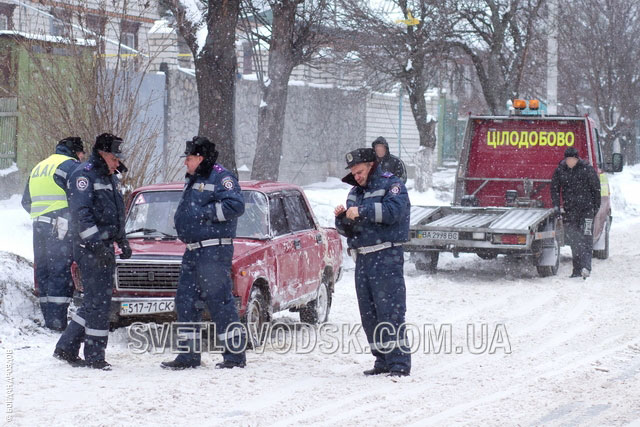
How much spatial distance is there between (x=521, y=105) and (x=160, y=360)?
9448 millimetres

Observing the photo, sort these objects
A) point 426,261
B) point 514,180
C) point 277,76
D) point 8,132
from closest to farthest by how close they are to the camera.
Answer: point 426,261 → point 514,180 → point 277,76 → point 8,132

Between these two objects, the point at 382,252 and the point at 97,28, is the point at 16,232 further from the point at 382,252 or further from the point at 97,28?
the point at 382,252

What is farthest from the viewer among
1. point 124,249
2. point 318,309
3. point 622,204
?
point 622,204

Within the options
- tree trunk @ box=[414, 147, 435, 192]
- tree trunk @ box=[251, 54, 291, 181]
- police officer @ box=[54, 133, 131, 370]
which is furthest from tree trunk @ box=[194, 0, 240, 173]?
tree trunk @ box=[414, 147, 435, 192]

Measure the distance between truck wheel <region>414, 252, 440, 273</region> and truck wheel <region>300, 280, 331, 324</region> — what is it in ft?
13.2

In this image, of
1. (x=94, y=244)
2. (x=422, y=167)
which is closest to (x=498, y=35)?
(x=422, y=167)

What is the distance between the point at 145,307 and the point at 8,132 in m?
11.6

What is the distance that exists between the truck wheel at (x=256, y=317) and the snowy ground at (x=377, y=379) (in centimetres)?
15

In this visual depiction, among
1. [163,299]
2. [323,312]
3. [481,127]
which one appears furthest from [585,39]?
[163,299]

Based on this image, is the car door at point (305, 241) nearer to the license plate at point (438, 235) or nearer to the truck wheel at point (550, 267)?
the license plate at point (438, 235)

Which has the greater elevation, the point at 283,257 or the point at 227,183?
the point at 227,183

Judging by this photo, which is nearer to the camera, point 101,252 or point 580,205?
point 101,252

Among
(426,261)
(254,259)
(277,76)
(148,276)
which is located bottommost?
(426,261)

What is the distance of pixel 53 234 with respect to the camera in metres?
9.35
